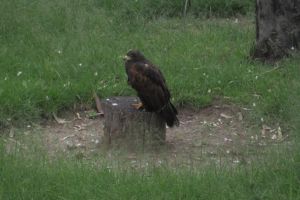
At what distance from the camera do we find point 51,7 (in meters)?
10.8

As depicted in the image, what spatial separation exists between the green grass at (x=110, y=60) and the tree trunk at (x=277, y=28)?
0.26 metres

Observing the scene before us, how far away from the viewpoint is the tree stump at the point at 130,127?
6.86 meters

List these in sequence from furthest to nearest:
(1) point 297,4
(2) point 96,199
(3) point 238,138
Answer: (1) point 297,4
(3) point 238,138
(2) point 96,199

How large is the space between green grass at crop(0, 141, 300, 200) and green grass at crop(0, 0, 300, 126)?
1.14 meters

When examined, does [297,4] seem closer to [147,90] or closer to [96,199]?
[147,90]

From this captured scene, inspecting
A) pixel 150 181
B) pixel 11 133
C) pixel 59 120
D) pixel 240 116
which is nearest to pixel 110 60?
pixel 59 120

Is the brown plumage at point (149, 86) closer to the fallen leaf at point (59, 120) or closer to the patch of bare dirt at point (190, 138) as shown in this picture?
the patch of bare dirt at point (190, 138)

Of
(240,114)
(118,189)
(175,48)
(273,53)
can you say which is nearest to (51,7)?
(175,48)

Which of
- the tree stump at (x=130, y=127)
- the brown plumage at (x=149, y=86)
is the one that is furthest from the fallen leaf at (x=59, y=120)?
the brown plumage at (x=149, y=86)

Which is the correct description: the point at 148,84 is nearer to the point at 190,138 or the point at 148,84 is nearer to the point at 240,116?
the point at 190,138

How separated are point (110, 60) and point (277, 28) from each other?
73.0 inches

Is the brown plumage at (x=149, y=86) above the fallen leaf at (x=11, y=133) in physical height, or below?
above

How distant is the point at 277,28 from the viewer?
353 inches

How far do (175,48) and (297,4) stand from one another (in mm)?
1451
